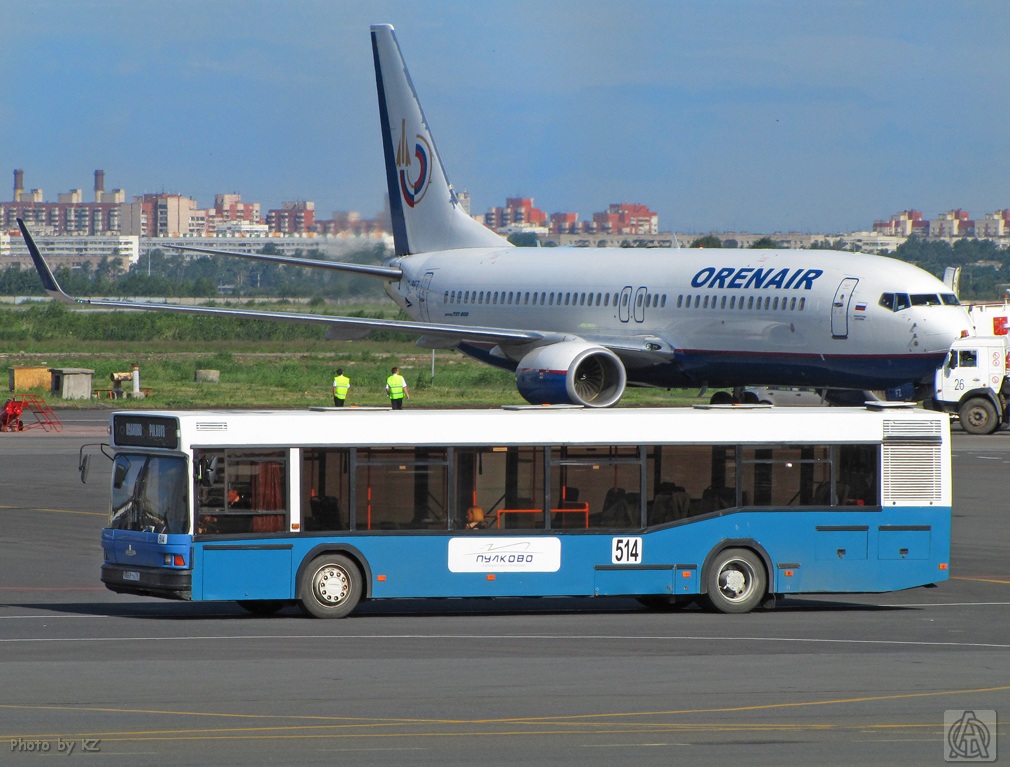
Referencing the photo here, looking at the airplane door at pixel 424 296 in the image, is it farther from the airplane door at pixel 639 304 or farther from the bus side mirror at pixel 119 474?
the bus side mirror at pixel 119 474

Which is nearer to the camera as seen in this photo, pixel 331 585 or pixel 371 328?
pixel 331 585

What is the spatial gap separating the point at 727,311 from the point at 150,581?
2377 cm

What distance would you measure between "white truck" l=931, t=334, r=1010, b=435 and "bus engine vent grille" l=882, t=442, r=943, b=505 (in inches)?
1066

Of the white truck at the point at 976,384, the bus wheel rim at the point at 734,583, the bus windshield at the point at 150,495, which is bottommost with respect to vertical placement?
the bus wheel rim at the point at 734,583

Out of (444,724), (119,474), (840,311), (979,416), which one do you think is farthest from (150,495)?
(979,416)

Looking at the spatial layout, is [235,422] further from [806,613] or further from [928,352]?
[928,352]

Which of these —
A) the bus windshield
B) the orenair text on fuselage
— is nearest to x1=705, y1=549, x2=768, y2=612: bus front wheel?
the bus windshield

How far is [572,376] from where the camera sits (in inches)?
1563

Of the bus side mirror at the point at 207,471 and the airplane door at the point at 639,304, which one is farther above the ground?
the airplane door at the point at 639,304

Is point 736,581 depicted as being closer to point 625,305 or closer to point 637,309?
point 637,309

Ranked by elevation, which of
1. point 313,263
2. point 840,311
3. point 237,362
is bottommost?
point 840,311

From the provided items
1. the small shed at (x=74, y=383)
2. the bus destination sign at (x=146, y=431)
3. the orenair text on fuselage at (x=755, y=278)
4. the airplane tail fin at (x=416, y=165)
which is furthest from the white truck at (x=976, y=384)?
the bus destination sign at (x=146, y=431)

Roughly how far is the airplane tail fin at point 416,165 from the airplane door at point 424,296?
1.76m

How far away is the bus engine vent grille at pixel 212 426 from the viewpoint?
18359 millimetres
